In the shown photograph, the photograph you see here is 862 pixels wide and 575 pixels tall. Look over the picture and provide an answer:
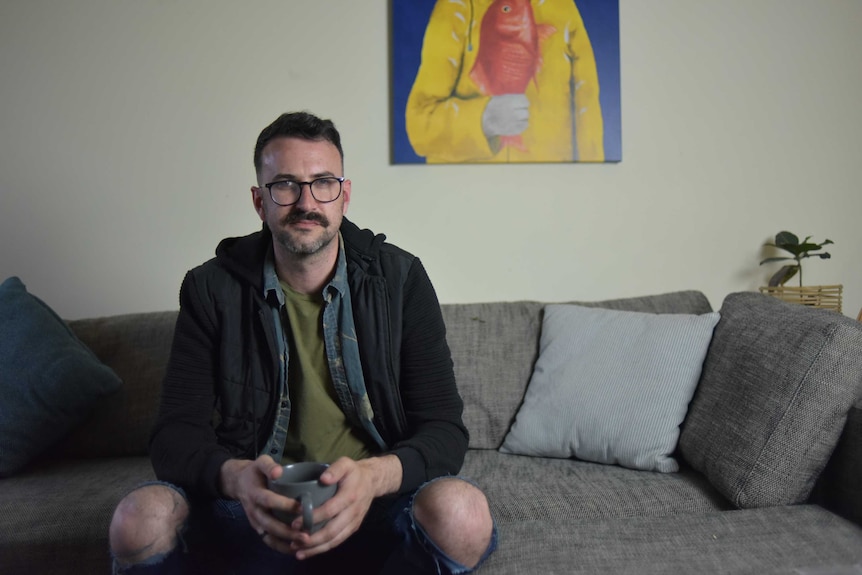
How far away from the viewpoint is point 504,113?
2.33m

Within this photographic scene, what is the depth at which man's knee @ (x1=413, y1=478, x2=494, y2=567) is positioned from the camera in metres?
1.15

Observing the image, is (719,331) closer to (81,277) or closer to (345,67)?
(345,67)

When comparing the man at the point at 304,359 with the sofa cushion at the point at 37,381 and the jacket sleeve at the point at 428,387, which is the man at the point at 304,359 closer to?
the jacket sleeve at the point at 428,387

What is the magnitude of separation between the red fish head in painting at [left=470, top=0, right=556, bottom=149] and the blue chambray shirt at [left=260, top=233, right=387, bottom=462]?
112 cm

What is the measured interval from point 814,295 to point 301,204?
1.78m

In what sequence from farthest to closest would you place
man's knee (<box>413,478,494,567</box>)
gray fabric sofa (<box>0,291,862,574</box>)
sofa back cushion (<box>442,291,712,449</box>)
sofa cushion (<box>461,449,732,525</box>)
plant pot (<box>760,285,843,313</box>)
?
1. plant pot (<box>760,285,843,313</box>)
2. sofa back cushion (<box>442,291,712,449</box>)
3. sofa cushion (<box>461,449,732,525</box>)
4. gray fabric sofa (<box>0,291,862,574</box>)
5. man's knee (<box>413,478,494,567</box>)

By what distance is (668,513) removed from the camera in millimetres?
1505

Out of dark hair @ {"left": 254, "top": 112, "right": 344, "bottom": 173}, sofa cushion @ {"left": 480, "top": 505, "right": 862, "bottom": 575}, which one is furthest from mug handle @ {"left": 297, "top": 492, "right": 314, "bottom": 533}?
dark hair @ {"left": 254, "top": 112, "right": 344, "bottom": 173}

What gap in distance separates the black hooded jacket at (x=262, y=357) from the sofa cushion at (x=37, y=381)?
1.94 feet

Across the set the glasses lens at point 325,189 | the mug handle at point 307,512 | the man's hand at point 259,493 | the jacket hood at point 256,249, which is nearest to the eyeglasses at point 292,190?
the glasses lens at point 325,189

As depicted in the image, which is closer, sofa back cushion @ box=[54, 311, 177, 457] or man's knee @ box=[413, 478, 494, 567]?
man's knee @ box=[413, 478, 494, 567]

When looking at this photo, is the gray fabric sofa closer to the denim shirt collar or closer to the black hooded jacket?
the black hooded jacket

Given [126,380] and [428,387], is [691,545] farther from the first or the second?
[126,380]

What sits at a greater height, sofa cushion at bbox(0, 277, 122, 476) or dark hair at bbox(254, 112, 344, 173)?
dark hair at bbox(254, 112, 344, 173)
